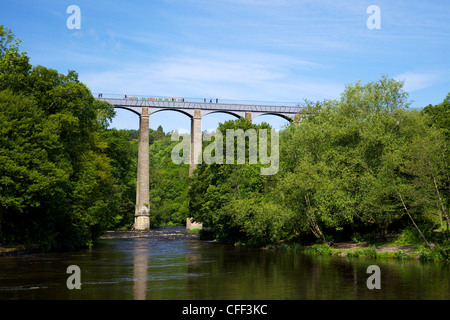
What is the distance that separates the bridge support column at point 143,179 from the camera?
247ft

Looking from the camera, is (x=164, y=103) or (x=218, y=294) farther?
(x=164, y=103)

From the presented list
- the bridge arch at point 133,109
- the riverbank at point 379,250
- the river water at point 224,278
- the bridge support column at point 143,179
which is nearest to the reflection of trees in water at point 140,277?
the river water at point 224,278

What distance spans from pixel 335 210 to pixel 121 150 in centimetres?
3510

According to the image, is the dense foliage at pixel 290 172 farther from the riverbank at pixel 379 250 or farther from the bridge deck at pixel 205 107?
the bridge deck at pixel 205 107

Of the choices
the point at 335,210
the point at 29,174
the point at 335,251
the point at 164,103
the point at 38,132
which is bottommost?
the point at 335,251

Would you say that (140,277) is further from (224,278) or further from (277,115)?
(277,115)

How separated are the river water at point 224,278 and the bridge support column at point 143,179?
1673 inches

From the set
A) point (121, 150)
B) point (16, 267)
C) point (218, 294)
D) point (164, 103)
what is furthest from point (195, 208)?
point (218, 294)

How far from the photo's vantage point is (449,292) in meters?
17.9

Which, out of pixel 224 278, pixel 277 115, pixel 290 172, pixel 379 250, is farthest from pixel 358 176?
pixel 277 115

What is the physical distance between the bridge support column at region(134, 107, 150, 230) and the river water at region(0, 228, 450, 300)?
42.5 m

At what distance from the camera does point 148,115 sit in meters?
76.4

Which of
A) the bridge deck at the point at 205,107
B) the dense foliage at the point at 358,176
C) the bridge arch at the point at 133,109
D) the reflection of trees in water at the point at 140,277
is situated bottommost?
the reflection of trees in water at the point at 140,277
